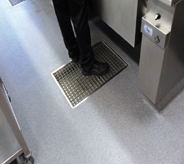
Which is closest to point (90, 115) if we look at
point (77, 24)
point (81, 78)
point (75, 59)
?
point (81, 78)

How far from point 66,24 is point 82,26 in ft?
0.68

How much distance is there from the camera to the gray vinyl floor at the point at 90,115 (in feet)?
4.31

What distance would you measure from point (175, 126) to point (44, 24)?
153 centimetres

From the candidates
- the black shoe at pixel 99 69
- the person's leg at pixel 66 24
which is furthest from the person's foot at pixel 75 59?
the black shoe at pixel 99 69

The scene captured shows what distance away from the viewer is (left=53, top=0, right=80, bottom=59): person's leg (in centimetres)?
133

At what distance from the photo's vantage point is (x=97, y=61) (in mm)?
1662

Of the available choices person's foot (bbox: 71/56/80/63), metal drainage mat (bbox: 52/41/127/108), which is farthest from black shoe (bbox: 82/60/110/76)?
person's foot (bbox: 71/56/80/63)

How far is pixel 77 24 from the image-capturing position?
1.31m

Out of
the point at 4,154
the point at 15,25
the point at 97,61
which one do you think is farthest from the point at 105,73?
the point at 15,25

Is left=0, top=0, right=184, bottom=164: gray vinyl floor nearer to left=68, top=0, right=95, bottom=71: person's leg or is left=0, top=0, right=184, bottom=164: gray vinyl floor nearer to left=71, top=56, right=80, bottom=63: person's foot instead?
left=71, top=56, right=80, bottom=63: person's foot

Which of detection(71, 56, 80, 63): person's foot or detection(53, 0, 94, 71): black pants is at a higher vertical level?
detection(53, 0, 94, 71): black pants

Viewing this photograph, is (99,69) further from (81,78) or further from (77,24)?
(77,24)

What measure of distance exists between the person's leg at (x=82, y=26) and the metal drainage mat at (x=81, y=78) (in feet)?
0.47

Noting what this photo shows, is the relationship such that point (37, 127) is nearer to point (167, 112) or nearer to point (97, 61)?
point (97, 61)
